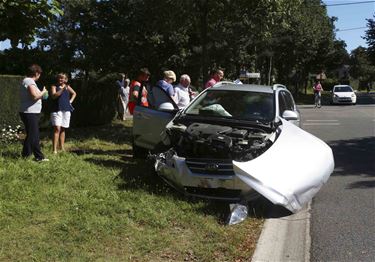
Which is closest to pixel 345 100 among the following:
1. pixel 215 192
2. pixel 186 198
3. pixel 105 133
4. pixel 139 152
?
pixel 105 133

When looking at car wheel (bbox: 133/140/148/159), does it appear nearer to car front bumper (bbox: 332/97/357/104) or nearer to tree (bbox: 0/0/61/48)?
tree (bbox: 0/0/61/48)

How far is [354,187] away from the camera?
8148 mm

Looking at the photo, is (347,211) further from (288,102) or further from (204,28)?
(204,28)

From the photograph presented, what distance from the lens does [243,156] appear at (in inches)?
263

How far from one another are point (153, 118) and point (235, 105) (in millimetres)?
1463

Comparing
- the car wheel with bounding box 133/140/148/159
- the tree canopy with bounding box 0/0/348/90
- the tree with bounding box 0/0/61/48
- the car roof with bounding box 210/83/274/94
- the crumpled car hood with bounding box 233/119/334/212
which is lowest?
the car wheel with bounding box 133/140/148/159

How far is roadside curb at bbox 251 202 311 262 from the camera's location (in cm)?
515

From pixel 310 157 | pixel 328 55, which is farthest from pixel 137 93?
pixel 328 55

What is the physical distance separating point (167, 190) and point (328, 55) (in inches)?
1883

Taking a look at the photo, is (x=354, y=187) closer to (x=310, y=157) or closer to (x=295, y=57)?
(x=310, y=157)

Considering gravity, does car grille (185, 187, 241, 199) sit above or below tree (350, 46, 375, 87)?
below

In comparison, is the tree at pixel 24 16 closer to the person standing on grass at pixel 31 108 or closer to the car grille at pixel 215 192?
the person standing on grass at pixel 31 108

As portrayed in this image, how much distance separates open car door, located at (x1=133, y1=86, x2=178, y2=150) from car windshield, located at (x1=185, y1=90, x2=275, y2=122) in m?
0.50

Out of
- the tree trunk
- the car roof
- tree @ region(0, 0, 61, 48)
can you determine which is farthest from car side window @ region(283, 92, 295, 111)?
the tree trunk
